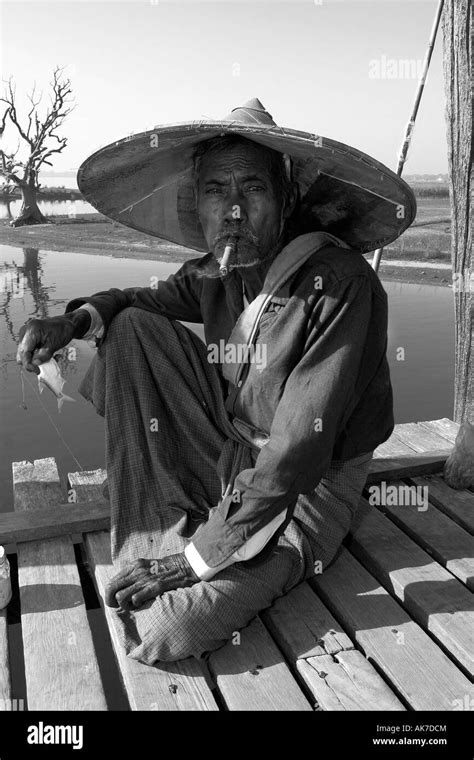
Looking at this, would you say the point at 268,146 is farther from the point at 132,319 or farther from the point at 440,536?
the point at 440,536

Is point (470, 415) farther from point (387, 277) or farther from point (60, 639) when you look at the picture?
point (387, 277)

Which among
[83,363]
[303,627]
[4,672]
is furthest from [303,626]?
[83,363]

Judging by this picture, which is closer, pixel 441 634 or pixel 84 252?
pixel 441 634

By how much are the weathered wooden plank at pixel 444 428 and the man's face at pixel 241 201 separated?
1.54 m

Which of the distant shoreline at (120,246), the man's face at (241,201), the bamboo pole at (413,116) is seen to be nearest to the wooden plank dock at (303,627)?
the man's face at (241,201)

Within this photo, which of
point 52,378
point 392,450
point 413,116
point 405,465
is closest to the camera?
point 52,378

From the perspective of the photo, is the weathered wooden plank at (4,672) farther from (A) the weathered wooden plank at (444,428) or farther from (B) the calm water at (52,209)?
(B) the calm water at (52,209)

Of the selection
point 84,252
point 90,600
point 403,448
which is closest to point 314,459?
point 90,600

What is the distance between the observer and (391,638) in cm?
180

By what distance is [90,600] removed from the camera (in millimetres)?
2205

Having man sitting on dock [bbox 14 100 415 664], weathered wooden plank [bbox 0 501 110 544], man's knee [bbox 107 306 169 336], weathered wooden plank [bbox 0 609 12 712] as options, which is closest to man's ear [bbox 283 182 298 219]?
man sitting on dock [bbox 14 100 415 664]

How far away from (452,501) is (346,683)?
107 cm

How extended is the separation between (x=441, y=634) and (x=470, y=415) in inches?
49.6

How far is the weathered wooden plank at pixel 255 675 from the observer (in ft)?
5.19
